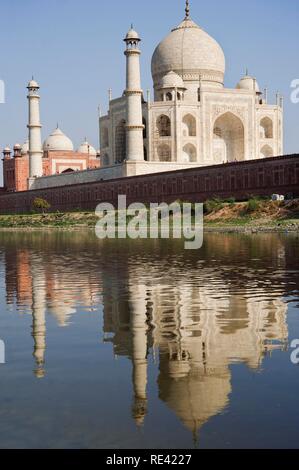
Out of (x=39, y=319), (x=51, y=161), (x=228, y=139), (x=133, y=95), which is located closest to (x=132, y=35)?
(x=133, y=95)

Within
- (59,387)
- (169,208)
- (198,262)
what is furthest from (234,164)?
(59,387)

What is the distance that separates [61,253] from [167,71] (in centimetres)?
3252

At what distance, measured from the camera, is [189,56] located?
161 ft

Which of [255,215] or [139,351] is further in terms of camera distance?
[255,215]

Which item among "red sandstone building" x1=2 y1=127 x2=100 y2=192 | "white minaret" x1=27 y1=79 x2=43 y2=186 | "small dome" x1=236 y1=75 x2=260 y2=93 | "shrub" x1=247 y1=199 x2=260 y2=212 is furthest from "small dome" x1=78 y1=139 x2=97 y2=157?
"shrub" x1=247 y1=199 x2=260 y2=212

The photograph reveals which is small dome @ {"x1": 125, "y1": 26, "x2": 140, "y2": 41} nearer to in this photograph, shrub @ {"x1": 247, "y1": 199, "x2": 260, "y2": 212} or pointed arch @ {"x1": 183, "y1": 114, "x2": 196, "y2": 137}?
pointed arch @ {"x1": 183, "y1": 114, "x2": 196, "y2": 137}

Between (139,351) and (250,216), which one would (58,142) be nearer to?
(250,216)

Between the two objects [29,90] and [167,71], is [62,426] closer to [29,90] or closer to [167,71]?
[167,71]

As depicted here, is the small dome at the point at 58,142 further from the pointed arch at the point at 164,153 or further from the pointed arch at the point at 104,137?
the pointed arch at the point at 164,153

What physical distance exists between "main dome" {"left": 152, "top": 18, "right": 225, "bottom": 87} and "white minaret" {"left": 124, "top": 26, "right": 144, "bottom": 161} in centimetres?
533

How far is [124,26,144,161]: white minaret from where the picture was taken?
4378 cm

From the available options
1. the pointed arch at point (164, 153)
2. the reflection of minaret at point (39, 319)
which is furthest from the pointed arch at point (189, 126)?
the reflection of minaret at point (39, 319)

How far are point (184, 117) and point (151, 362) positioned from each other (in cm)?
4250

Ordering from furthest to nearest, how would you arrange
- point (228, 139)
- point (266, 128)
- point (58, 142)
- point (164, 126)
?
point (58, 142) → point (266, 128) → point (228, 139) → point (164, 126)
